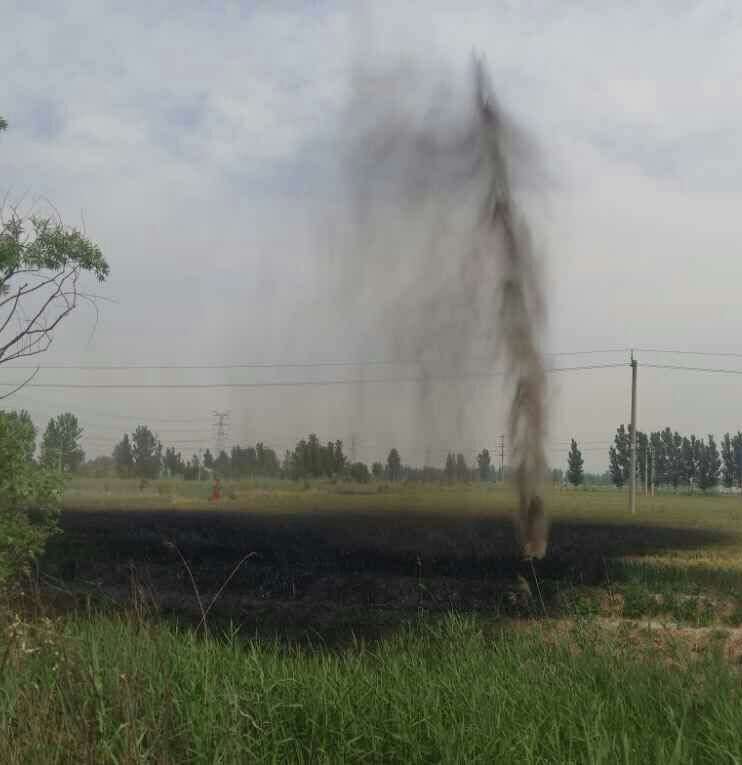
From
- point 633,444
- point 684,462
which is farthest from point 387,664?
point 684,462

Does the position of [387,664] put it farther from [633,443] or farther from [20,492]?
[633,443]

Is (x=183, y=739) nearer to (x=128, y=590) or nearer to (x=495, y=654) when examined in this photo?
(x=495, y=654)

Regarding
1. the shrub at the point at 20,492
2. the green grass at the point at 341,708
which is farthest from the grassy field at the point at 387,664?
the shrub at the point at 20,492

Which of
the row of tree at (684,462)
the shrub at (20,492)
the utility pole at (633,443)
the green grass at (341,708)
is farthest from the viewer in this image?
the row of tree at (684,462)

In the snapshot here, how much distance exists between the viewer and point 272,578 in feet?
72.6

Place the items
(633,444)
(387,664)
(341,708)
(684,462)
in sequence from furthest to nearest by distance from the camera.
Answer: (684,462) < (633,444) < (387,664) < (341,708)

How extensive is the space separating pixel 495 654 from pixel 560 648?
2.23 ft

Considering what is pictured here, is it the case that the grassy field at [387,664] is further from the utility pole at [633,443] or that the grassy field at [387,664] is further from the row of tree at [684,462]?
the row of tree at [684,462]

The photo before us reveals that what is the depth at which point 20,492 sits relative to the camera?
9.33m

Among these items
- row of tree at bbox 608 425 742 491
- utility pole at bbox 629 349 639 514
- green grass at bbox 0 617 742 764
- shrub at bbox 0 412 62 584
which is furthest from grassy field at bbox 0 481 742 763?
row of tree at bbox 608 425 742 491

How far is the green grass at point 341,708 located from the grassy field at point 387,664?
2cm

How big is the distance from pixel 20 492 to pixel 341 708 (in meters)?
3.97

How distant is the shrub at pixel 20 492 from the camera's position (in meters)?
9.39

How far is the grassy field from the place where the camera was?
6574 millimetres
